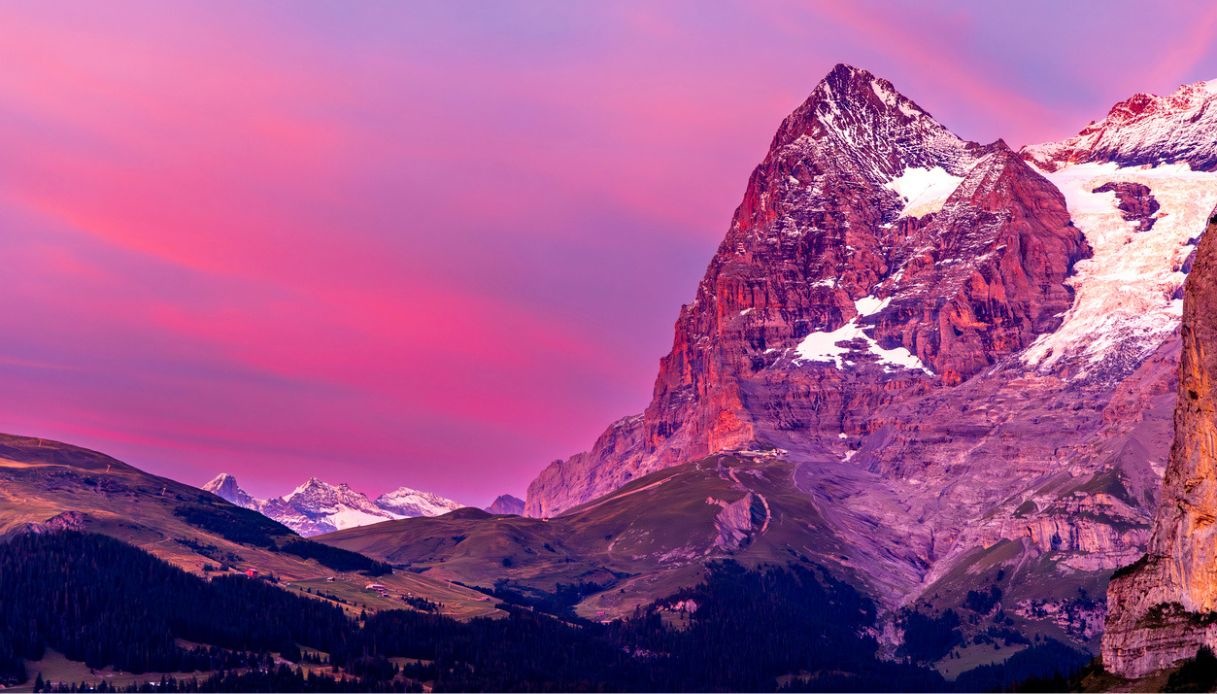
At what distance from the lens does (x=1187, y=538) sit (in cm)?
18112

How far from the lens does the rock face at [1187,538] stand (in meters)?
178

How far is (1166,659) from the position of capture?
17988 cm

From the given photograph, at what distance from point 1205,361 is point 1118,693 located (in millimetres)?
39400

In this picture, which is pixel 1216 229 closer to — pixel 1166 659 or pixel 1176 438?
pixel 1176 438

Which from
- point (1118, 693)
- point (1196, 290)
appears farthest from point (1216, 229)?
point (1118, 693)

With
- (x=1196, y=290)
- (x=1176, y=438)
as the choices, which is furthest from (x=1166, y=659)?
(x=1196, y=290)

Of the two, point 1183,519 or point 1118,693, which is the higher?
point 1183,519

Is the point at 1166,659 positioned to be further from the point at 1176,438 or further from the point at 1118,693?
the point at 1176,438

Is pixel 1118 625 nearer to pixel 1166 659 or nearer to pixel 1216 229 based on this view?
pixel 1166 659

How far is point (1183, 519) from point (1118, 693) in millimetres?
21695

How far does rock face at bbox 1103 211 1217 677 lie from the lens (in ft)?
584

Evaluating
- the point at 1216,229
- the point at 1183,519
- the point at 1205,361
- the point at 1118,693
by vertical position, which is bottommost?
the point at 1118,693

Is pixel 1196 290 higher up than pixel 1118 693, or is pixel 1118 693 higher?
pixel 1196 290

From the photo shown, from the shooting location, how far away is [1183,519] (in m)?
182
